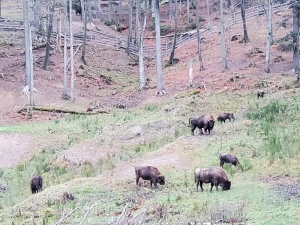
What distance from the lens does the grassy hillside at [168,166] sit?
13.5m

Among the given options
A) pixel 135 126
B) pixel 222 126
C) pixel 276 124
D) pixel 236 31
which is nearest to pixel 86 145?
pixel 135 126

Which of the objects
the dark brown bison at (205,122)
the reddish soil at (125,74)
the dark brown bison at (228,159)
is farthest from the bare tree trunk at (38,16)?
the dark brown bison at (228,159)

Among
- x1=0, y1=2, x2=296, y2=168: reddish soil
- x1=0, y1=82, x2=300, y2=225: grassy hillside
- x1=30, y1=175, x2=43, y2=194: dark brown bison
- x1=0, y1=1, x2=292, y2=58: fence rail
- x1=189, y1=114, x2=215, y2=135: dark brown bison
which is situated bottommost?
x1=30, y1=175, x2=43, y2=194: dark brown bison

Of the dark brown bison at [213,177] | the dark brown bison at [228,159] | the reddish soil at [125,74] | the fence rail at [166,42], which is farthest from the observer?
the fence rail at [166,42]

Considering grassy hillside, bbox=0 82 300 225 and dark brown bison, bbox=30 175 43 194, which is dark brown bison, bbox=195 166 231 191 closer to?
grassy hillside, bbox=0 82 300 225

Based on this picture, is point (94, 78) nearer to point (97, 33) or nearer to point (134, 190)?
point (97, 33)

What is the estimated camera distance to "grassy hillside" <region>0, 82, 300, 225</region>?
44.2ft

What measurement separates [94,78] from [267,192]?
34.4 m

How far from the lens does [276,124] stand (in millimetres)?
23375

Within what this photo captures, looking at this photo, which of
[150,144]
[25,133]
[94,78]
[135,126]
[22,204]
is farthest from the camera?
[94,78]

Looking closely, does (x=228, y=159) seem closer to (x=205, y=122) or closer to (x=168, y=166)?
(x=168, y=166)

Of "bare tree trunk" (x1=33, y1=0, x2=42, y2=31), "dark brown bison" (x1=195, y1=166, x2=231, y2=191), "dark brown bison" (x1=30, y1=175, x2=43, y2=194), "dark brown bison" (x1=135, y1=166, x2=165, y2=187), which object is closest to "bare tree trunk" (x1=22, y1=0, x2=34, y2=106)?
"bare tree trunk" (x1=33, y1=0, x2=42, y2=31)

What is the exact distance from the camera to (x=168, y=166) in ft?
60.4

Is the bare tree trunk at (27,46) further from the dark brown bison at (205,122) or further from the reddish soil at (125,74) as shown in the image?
the dark brown bison at (205,122)
